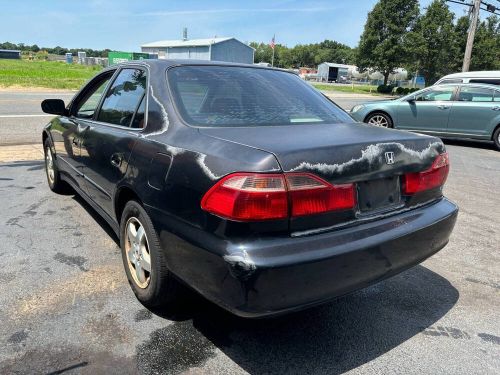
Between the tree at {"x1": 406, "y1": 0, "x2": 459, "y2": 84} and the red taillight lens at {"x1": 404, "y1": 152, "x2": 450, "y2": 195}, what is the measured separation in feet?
143

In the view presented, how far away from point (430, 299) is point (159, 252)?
6.64 ft

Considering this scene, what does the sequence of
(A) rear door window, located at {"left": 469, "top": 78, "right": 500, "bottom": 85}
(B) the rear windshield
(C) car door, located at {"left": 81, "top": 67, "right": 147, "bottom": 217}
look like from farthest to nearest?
(A) rear door window, located at {"left": 469, "top": 78, "right": 500, "bottom": 85}, (C) car door, located at {"left": 81, "top": 67, "right": 147, "bottom": 217}, (B) the rear windshield

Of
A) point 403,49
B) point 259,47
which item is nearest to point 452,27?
point 403,49

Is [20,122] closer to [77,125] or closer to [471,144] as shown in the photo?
[77,125]

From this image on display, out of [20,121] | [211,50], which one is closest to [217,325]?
[20,121]

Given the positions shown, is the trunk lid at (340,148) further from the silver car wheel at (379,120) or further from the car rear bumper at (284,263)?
the silver car wheel at (379,120)

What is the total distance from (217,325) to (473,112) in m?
9.56

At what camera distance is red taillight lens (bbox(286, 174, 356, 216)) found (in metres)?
2.06

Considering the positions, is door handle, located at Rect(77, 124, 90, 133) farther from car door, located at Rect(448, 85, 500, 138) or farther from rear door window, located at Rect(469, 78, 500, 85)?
rear door window, located at Rect(469, 78, 500, 85)

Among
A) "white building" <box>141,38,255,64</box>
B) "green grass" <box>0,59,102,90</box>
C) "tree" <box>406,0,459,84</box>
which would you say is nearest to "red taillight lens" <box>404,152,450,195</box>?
"green grass" <box>0,59,102,90</box>

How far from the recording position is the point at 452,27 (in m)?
41.3

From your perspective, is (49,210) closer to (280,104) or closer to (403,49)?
(280,104)

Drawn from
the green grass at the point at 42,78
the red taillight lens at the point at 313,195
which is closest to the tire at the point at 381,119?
the red taillight lens at the point at 313,195

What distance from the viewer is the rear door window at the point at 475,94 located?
10102mm
